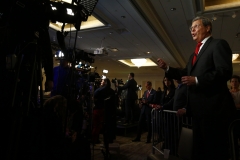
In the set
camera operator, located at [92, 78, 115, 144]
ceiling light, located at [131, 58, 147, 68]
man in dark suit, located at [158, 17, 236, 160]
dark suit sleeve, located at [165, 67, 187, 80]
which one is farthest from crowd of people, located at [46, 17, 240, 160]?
ceiling light, located at [131, 58, 147, 68]

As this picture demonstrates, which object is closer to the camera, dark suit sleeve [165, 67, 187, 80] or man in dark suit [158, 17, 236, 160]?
man in dark suit [158, 17, 236, 160]

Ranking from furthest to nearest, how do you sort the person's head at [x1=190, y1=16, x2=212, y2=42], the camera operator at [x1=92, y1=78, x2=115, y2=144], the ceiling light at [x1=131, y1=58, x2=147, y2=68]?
1. the ceiling light at [x1=131, y1=58, x2=147, y2=68]
2. the camera operator at [x1=92, y1=78, x2=115, y2=144]
3. the person's head at [x1=190, y1=16, x2=212, y2=42]

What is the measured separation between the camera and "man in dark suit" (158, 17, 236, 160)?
106cm

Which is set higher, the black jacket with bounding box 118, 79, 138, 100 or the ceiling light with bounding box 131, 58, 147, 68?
the ceiling light with bounding box 131, 58, 147, 68

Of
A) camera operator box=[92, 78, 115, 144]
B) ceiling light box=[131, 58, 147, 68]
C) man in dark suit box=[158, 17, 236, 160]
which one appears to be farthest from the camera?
ceiling light box=[131, 58, 147, 68]

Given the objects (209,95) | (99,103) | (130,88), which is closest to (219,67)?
(209,95)

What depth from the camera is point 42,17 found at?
4.37 feet

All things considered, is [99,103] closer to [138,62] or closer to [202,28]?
[202,28]

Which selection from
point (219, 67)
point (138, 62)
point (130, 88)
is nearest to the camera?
point (219, 67)

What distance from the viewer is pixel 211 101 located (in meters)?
1.09

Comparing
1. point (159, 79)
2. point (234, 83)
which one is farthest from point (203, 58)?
point (159, 79)

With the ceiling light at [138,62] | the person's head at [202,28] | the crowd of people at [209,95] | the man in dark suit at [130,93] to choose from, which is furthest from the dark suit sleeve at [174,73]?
the ceiling light at [138,62]

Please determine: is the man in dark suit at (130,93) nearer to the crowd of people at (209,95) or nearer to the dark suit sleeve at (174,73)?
the dark suit sleeve at (174,73)

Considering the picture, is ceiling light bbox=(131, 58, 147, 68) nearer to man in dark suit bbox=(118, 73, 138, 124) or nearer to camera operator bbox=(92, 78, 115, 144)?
man in dark suit bbox=(118, 73, 138, 124)
